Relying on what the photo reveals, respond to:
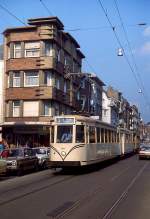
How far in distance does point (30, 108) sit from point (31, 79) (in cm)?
298

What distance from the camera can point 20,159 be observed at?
1012 inches

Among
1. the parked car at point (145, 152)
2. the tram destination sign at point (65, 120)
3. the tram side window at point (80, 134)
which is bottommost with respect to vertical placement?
the parked car at point (145, 152)

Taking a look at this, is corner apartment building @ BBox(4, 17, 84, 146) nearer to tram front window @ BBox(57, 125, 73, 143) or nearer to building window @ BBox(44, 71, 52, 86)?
building window @ BBox(44, 71, 52, 86)

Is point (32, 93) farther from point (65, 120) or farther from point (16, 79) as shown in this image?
point (65, 120)

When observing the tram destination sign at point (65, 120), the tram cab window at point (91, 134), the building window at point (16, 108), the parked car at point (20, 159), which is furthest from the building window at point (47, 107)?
the tram destination sign at point (65, 120)

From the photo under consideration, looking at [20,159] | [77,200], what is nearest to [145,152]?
[20,159]

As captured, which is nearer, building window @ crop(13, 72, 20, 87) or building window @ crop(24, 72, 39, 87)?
building window @ crop(24, 72, 39, 87)

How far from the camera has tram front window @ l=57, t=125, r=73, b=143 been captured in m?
25.1

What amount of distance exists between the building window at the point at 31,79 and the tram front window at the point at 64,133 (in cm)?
2370

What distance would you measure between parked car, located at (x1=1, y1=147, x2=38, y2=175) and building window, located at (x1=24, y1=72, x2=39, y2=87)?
20902 mm

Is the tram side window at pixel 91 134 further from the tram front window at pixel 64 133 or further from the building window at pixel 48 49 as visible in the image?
the building window at pixel 48 49

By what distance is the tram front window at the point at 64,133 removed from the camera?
25.1m

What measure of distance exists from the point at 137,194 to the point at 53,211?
15.7 feet

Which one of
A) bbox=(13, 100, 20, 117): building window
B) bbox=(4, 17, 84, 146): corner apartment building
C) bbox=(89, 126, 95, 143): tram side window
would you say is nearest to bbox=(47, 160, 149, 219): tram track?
bbox=(89, 126, 95, 143): tram side window
